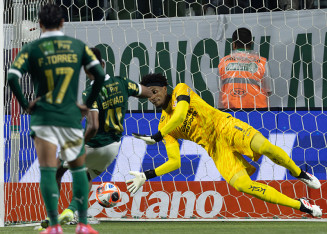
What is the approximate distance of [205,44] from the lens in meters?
7.57

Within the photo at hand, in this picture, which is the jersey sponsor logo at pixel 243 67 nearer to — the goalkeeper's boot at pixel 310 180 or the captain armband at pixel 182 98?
the captain armband at pixel 182 98

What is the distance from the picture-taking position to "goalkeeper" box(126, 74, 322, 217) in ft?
19.3

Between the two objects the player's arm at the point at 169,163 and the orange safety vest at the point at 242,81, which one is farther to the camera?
the orange safety vest at the point at 242,81

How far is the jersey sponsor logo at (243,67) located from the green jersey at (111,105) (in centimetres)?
178

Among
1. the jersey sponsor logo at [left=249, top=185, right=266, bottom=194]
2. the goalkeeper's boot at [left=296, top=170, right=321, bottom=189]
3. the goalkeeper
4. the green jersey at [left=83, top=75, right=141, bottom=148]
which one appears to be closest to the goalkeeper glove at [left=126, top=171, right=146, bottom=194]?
the goalkeeper

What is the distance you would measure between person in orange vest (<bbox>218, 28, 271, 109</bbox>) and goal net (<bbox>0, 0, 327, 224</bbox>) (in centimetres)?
14

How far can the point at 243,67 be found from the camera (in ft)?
23.4

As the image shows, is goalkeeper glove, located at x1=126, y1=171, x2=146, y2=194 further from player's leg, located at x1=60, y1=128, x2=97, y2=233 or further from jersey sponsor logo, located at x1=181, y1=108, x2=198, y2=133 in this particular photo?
player's leg, located at x1=60, y1=128, x2=97, y2=233

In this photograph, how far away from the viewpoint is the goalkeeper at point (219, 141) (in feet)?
19.3

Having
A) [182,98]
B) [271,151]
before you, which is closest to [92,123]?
[182,98]

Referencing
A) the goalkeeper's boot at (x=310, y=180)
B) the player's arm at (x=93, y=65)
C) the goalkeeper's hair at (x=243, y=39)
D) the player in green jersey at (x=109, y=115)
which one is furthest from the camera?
the goalkeeper's hair at (x=243, y=39)

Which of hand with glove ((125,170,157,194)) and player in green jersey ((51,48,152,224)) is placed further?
hand with glove ((125,170,157,194))

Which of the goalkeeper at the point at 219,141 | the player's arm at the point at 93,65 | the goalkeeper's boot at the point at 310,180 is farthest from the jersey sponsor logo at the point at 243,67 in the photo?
the player's arm at the point at 93,65

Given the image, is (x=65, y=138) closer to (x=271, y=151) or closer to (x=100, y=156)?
(x=100, y=156)
